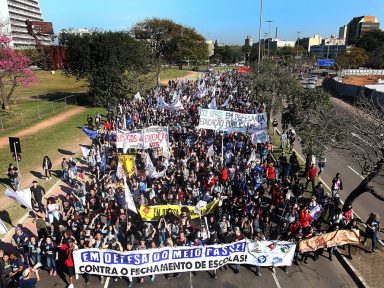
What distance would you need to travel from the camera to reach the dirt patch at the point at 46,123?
2698cm

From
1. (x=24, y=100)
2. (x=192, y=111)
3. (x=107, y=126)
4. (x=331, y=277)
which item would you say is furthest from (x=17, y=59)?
(x=331, y=277)

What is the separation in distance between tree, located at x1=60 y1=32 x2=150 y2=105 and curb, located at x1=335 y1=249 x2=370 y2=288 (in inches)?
1201

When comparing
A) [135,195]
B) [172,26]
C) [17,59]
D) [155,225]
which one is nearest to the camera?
[155,225]

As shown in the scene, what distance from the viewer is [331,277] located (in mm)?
11812

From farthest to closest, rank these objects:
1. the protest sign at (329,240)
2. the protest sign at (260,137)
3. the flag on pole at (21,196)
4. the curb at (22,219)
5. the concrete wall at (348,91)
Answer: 1. the concrete wall at (348,91)
2. the protest sign at (260,137)
3. the curb at (22,219)
4. the flag on pole at (21,196)
5. the protest sign at (329,240)

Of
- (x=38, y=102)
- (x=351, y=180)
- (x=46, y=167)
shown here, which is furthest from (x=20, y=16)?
(x=351, y=180)

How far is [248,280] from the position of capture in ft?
37.8

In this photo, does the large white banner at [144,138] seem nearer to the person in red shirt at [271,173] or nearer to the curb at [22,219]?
the curb at [22,219]

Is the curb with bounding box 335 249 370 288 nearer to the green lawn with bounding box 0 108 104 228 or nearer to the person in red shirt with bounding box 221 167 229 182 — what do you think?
the person in red shirt with bounding box 221 167 229 182

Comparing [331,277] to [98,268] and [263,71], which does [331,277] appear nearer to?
[98,268]

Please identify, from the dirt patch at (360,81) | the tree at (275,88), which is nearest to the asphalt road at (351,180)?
the tree at (275,88)

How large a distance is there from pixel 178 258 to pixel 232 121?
1115 centimetres

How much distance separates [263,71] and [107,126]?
906 inches

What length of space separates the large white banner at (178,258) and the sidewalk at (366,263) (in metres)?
2.31
